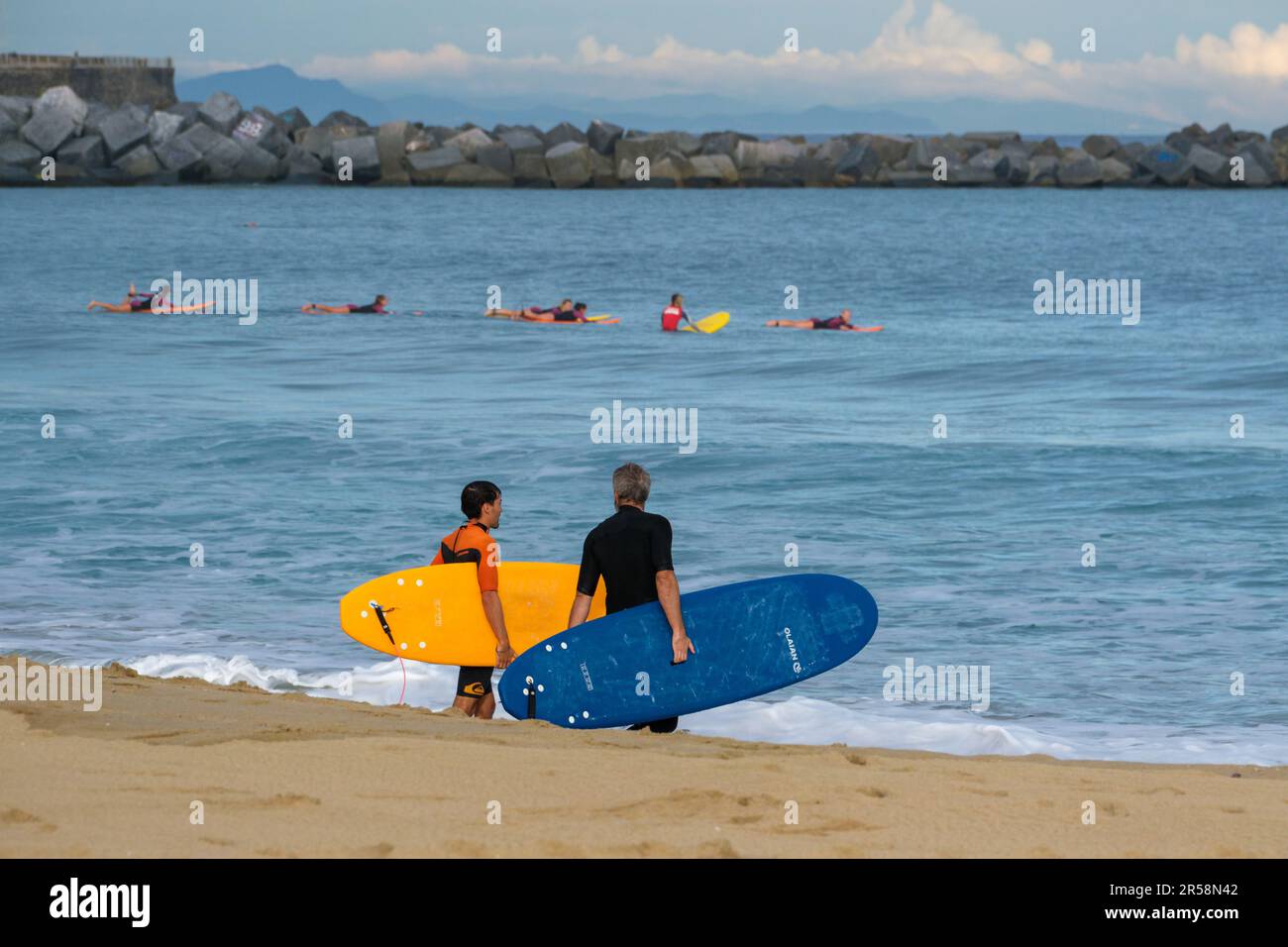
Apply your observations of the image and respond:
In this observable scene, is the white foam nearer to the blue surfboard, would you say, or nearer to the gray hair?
the blue surfboard

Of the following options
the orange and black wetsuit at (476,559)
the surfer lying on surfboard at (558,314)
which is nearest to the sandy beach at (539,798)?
the orange and black wetsuit at (476,559)

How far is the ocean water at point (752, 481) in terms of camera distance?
32.5 feet

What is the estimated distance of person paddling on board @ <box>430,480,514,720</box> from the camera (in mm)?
7543

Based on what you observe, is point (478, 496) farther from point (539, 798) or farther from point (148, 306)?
point (148, 306)

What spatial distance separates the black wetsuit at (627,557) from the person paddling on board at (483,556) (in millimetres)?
605

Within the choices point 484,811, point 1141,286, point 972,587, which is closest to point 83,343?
point 972,587

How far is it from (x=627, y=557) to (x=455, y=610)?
1.46m

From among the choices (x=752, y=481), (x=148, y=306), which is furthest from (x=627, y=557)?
(x=148, y=306)

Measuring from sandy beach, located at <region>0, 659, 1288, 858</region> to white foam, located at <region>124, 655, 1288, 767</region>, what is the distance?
1673 millimetres

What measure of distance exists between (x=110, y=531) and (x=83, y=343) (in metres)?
17.5

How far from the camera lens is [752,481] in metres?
16.8

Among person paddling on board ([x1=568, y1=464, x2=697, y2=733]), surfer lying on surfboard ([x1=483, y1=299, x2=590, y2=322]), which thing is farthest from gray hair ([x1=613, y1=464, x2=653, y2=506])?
surfer lying on surfboard ([x1=483, y1=299, x2=590, y2=322])

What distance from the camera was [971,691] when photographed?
9.59 meters
